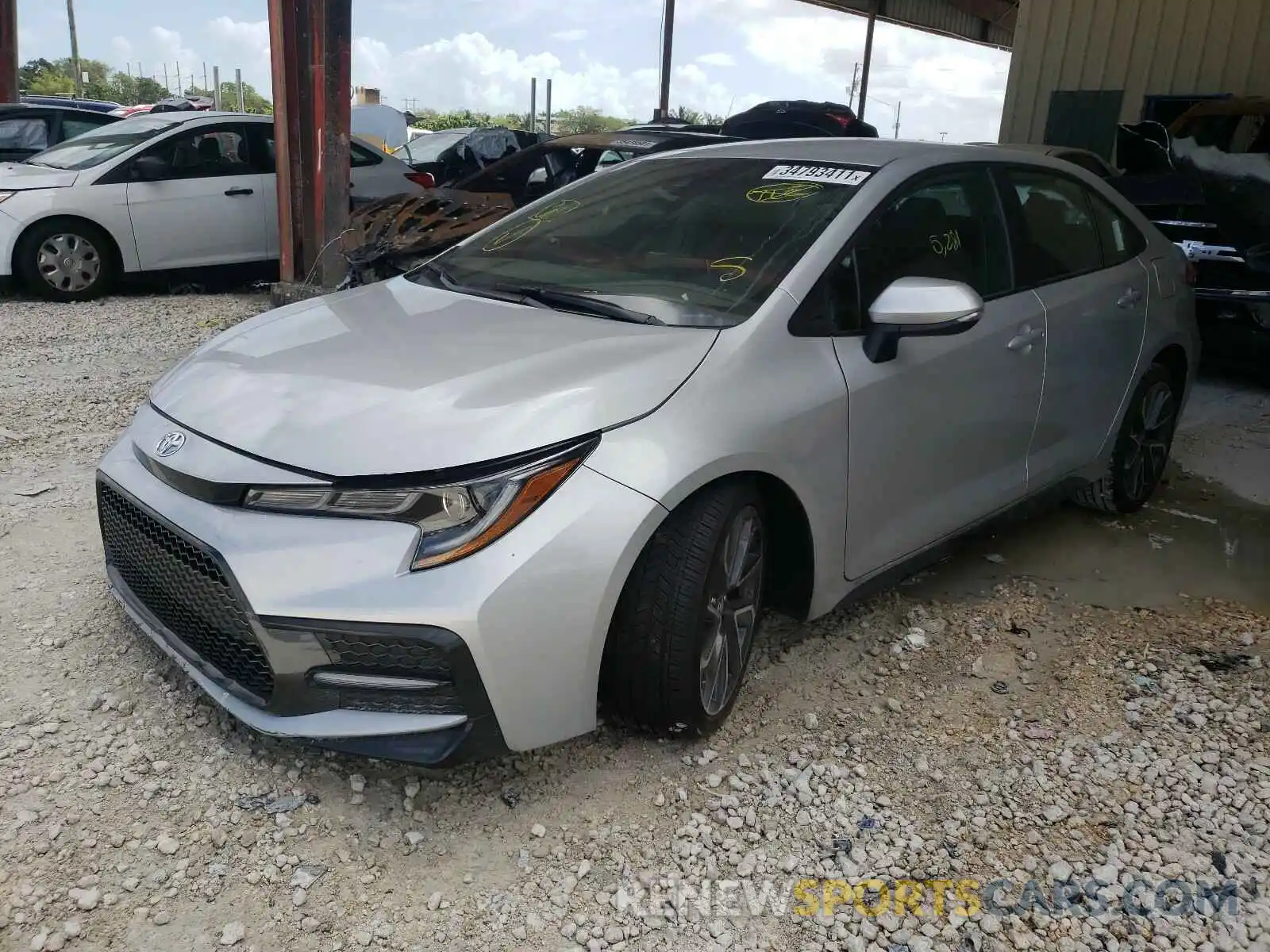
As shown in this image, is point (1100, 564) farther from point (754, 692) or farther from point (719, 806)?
point (719, 806)

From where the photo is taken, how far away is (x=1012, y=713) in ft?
9.33

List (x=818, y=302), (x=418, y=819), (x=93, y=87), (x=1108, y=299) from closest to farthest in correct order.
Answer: (x=418, y=819)
(x=818, y=302)
(x=1108, y=299)
(x=93, y=87)

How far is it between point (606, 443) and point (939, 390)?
1.19 meters

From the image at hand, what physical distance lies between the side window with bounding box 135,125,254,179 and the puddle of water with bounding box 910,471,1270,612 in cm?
684

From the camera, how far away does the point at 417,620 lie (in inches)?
80.0

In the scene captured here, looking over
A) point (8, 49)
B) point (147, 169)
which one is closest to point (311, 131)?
point (147, 169)

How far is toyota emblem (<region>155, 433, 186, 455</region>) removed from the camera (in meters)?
2.38

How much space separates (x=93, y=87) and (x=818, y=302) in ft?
200

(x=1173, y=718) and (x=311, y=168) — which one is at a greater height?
(x=311, y=168)

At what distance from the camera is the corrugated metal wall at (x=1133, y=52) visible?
30.2 ft

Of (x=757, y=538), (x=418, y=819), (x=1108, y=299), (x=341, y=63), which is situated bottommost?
(x=418, y=819)

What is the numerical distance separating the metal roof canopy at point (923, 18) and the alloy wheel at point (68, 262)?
9.28 meters

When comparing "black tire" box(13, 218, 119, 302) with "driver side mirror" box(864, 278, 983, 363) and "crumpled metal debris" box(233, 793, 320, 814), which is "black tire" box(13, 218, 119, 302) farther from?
"driver side mirror" box(864, 278, 983, 363)

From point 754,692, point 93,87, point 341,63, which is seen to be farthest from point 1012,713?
point 93,87
